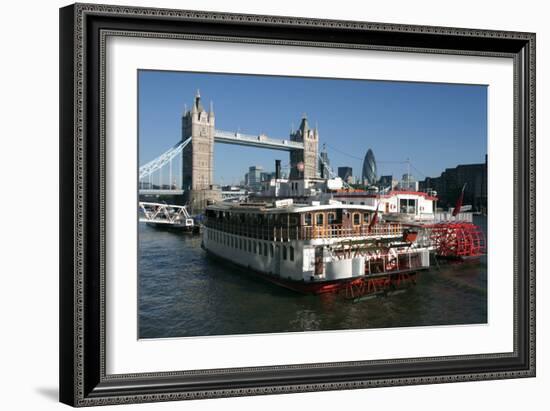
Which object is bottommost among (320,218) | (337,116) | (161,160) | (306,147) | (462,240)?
(462,240)

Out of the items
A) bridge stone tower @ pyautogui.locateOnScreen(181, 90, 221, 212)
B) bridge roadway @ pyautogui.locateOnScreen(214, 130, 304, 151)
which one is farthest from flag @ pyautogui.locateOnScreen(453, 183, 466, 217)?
bridge stone tower @ pyautogui.locateOnScreen(181, 90, 221, 212)

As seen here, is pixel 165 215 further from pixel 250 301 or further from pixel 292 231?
pixel 292 231

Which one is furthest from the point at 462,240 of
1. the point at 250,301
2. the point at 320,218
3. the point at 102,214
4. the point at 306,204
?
the point at 102,214

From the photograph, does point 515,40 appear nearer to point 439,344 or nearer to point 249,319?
point 439,344

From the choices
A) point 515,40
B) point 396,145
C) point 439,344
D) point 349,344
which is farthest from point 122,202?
point 515,40

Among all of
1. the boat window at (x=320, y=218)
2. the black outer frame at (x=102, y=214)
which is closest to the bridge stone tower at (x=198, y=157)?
the black outer frame at (x=102, y=214)

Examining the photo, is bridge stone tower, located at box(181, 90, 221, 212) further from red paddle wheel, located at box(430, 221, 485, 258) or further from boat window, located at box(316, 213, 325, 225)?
red paddle wheel, located at box(430, 221, 485, 258)

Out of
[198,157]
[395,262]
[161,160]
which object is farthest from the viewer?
[395,262]
